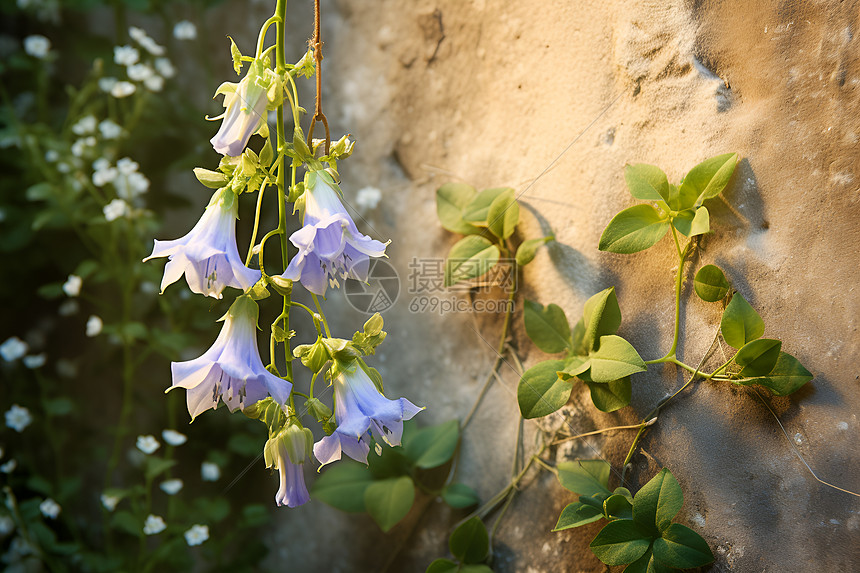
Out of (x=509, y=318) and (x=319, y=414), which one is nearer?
(x=319, y=414)

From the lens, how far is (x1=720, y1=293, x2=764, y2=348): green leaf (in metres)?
0.86

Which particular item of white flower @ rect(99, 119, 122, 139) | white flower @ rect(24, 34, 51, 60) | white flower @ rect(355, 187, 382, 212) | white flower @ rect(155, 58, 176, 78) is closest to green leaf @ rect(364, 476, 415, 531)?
white flower @ rect(355, 187, 382, 212)

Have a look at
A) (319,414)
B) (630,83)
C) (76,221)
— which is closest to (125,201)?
(76,221)

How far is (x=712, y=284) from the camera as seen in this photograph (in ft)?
3.01

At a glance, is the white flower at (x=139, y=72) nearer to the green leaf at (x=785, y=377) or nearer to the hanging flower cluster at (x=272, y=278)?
the hanging flower cluster at (x=272, y=278)

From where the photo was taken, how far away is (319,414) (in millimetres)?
749

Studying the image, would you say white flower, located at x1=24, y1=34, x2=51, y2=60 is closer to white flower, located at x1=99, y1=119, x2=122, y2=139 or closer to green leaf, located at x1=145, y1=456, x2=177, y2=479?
white flower, located at x1=99, y1=119, x2=122, y2=139

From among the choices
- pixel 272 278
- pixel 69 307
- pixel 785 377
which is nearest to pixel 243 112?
pixel 272 278

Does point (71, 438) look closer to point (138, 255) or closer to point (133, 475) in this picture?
point (133, 475)

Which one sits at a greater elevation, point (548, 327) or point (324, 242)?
point (324, 242)

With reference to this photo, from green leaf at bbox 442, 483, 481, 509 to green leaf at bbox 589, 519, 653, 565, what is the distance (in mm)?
339

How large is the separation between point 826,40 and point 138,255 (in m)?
1.55

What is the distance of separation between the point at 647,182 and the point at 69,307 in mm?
1479

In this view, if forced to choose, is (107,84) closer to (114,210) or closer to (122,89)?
(122,89)
